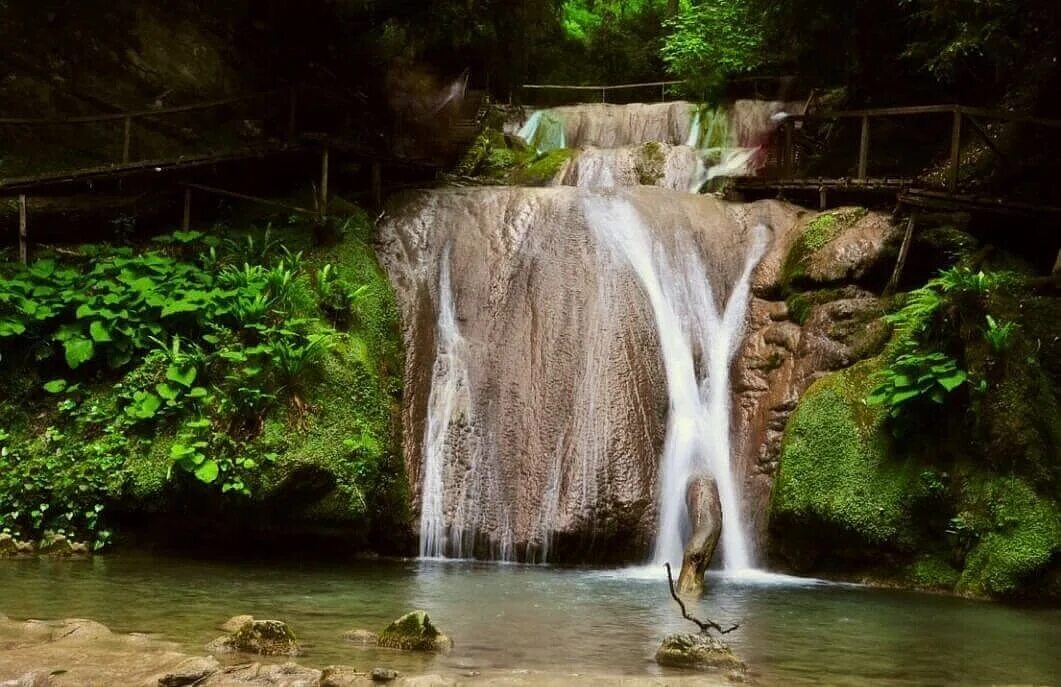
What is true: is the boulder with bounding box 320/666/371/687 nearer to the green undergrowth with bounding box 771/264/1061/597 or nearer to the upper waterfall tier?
the upper waterfall tier

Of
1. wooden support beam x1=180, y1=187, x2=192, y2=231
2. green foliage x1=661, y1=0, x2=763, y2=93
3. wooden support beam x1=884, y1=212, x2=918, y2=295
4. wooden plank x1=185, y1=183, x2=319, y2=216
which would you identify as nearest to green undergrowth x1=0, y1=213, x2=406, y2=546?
wooden support beam x1=180, y1=187, x2=192, y2=231

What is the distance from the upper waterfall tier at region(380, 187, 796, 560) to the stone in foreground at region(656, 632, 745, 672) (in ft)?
13.9

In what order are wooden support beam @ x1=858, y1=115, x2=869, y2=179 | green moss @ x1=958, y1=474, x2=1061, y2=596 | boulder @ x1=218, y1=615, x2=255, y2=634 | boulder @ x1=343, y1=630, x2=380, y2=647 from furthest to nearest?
1. wooden support beam @ x1=858, y1=115, x2=869, y2=179
2. green moss @ x1=958, y1=474, x2=1061, y2=596
3. boulder @ x1=343, y1=630, x2=380, y2=647
4. boulder @ x1=218, y1=615, x2=255, y2=634

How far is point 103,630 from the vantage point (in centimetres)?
544

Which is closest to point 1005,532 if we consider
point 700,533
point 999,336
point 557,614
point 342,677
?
point 999,336

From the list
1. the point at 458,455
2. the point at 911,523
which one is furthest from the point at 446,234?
the point at 911,523

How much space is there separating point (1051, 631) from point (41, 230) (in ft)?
40.1

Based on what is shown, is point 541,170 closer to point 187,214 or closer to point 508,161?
point 508,161

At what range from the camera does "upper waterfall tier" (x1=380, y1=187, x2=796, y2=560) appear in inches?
396

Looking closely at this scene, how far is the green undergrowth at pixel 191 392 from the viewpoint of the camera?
9.28 meters

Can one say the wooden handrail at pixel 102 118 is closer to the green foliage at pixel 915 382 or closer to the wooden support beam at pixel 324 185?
the wooden support beam at pixel 324 185

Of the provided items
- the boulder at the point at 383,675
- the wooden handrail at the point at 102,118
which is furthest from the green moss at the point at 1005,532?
the wooden handrail at the point at 102,118

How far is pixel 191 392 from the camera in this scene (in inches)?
A: 376

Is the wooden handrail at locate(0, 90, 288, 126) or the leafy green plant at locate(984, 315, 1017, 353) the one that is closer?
the leafy green plant at locate(984, 315, 1017, 353)
